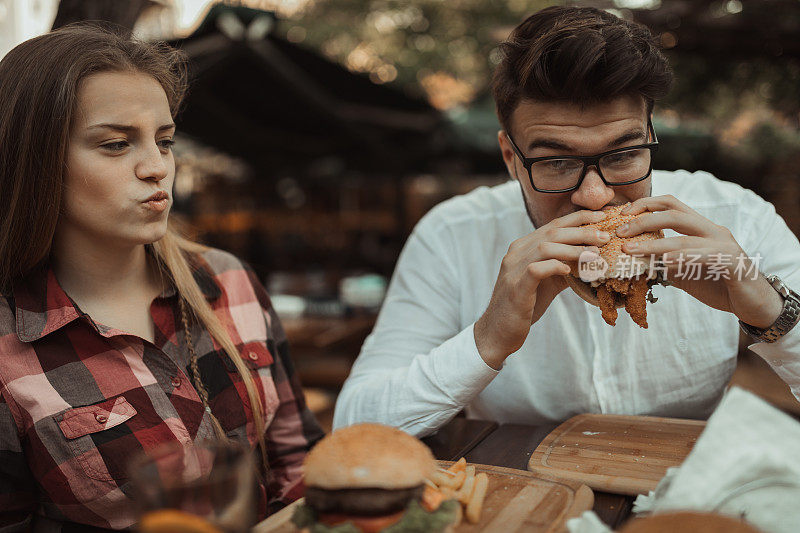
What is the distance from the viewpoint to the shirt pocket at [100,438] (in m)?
1.67

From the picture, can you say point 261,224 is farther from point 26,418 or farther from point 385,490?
point 385,490

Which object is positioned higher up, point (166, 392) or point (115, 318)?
point (115, 318)

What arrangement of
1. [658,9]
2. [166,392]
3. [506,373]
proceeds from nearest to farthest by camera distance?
[166,392]
[506,373]
[658,9]

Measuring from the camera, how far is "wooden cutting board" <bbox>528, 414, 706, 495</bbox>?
158 centimetres

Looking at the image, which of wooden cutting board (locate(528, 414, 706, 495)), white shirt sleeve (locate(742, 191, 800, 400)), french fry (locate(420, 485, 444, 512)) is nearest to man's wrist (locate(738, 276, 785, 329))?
white shirt sleeve (locate(742, 191, 800, 400))

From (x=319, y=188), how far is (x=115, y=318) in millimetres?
9422

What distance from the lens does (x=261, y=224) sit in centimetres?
1072

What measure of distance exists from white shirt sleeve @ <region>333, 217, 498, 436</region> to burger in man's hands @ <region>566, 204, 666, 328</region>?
39 cm

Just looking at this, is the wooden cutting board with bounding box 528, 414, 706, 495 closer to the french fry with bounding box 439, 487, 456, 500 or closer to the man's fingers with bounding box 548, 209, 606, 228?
the french fry with bounding box 439, 487, 456, 500

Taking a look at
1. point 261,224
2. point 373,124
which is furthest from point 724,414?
point 261,224

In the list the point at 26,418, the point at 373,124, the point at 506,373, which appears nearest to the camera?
the point at 26,418

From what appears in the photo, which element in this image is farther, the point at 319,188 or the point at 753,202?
the point at 319,188

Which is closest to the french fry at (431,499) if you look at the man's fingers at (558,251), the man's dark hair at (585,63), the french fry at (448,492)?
the french fry at (448,492)

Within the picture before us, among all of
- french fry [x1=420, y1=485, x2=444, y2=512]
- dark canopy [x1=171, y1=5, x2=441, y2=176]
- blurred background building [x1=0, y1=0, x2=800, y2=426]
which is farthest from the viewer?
blurred background building [x1=0, y1=0, x2=800, y2=426]
